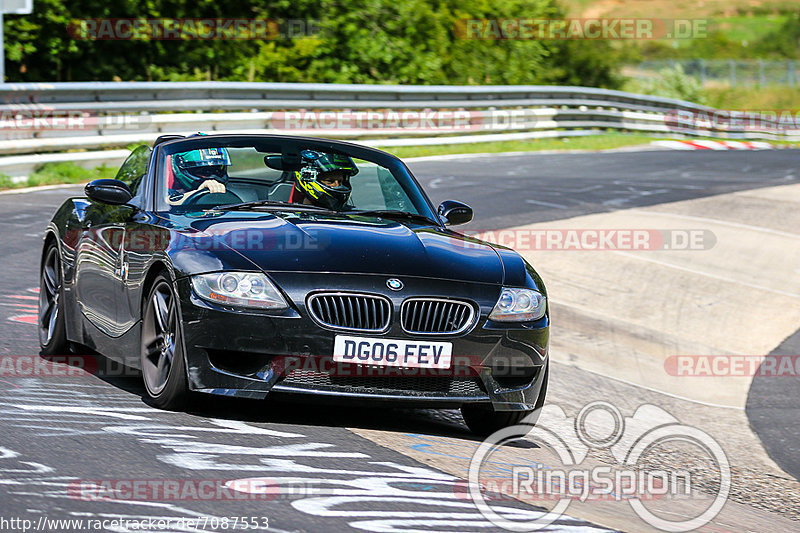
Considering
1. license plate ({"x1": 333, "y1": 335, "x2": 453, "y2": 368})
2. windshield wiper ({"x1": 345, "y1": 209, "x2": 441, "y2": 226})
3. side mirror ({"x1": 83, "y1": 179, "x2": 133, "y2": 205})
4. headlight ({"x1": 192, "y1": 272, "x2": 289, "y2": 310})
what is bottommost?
license plate ({"x1": 333, "y1": 335, "x2": 453, "y2": 368})

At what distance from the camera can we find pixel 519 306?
19.4ft

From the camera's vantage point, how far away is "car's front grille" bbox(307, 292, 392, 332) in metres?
5.45

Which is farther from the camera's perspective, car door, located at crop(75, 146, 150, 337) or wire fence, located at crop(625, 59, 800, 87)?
wire fence, located at crop(625, 59, 800, 87)

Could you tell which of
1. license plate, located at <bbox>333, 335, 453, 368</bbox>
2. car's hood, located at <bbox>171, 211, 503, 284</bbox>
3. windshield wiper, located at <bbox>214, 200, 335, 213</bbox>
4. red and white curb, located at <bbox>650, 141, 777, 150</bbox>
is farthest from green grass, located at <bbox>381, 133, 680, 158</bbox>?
license plate, located at <bbox>333, 335, 453, 368</bbox>

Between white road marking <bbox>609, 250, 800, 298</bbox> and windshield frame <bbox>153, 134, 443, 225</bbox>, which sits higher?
windshield frame <bbox>153, 134, 443, 225</bbox>

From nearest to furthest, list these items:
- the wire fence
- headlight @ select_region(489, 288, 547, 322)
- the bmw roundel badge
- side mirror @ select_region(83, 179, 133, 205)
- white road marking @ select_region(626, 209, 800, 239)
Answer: the bmw roundel badge → headlight @ select_region(489, 288, 547, 322) → side mirror @ select_region(83, 179, 133, 205) → white road marking @ select_region(626, 209, 800, 239) → the wire fence

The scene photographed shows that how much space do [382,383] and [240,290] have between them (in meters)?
0.75

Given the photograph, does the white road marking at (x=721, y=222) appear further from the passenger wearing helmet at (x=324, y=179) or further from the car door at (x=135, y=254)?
the car door at (x=135, y=254)

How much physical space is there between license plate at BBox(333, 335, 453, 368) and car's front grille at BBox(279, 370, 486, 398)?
0.09 m

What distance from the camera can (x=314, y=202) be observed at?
6.77 meters

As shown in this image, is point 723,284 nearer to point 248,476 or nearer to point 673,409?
point 673,409

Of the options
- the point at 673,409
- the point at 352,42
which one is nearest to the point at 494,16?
the point at 352,42

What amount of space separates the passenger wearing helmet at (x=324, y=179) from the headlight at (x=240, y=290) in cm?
134

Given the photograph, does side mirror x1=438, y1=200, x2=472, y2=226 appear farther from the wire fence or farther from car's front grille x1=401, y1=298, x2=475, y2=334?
the wire fence
